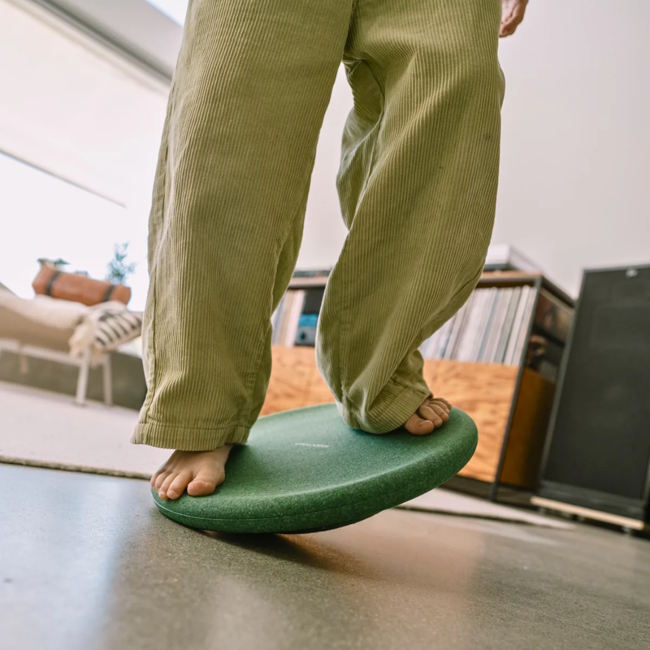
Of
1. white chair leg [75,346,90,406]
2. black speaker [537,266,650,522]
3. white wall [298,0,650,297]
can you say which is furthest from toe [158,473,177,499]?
white wall [298,0,650,297]

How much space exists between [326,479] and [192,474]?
15cm

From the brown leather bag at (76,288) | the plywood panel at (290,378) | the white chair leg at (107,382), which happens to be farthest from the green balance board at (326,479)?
the brown leather bag at (76,288)

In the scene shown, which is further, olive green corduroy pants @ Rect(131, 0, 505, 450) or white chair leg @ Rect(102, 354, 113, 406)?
white chair leg @ Rect(102, 354, 113, 406)

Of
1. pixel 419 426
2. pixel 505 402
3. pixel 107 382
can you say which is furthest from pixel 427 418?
pixel 107 382

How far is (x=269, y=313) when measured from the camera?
0.71 metres

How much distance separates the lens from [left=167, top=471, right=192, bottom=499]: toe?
64 cm

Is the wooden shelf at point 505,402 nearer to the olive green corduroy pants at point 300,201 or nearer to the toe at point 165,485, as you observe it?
the olive green corduroy pants at point 300,201

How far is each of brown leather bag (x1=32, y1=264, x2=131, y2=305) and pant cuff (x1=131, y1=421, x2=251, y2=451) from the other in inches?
110

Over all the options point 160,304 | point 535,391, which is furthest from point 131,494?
point 535,391

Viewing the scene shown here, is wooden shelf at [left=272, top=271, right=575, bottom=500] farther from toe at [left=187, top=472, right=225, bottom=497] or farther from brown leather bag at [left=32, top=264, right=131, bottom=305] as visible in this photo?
brown leather bag at [left=32, top=264, right=131, bottom=305]

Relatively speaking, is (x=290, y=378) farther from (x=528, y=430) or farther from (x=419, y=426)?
(x=419, y=426)

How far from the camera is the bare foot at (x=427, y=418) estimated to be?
0.69 m

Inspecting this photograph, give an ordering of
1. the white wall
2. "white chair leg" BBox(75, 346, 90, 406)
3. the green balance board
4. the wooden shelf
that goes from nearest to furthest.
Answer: the green balance board < the wooden shelf < the white wall < "white chair leg" BBox(75, 346, 90, 406)

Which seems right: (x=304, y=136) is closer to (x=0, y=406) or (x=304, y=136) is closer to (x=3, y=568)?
(x=3, y=568)
